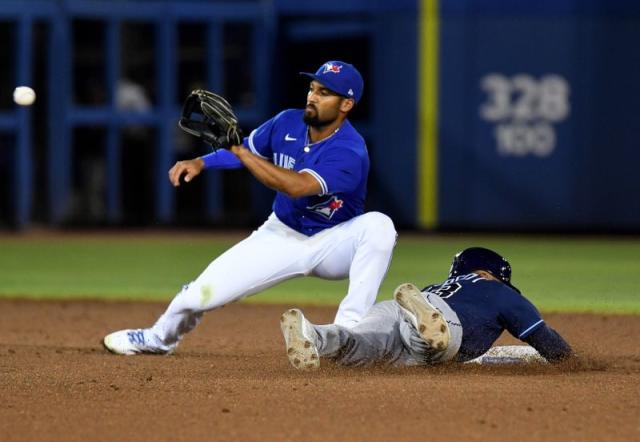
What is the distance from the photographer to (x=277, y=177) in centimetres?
606

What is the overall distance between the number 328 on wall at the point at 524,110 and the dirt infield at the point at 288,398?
8.68 m

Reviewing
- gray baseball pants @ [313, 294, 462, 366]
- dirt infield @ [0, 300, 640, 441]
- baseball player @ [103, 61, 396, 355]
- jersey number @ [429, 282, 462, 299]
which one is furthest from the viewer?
baseball player @ [103, 61, 396, 355]

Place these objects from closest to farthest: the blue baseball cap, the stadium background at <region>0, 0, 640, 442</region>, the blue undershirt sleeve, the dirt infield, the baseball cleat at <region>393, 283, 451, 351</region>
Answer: the dirt infield < the baseball cleat at <region>393, 283, 451, 351</region> < the blue baseball cap < the blue undershirt sleeve < the stadium background at <region>0, 0, 640, 442</region>

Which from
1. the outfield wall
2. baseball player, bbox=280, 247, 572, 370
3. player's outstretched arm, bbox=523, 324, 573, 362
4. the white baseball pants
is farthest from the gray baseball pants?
the outfield wall

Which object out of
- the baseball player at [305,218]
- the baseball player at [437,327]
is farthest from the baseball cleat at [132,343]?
the baseball player at [437,327]

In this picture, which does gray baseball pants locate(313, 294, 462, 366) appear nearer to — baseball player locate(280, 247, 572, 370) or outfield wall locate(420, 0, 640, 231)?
baseball player locate(280, 247, 572, 370)

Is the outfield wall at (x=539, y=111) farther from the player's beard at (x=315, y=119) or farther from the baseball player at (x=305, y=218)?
the player's beard at (x=315, y=119)

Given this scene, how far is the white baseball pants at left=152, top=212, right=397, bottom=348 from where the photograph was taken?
20.9 feet

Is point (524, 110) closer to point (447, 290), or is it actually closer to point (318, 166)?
point (318, 166)

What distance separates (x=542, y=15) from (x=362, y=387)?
1123cm

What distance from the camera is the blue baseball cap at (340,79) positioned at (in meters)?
6.51

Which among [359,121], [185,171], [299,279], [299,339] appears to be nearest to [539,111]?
[359,121]

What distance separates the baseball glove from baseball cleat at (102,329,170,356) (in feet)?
3.84

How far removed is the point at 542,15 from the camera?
15875 mm
